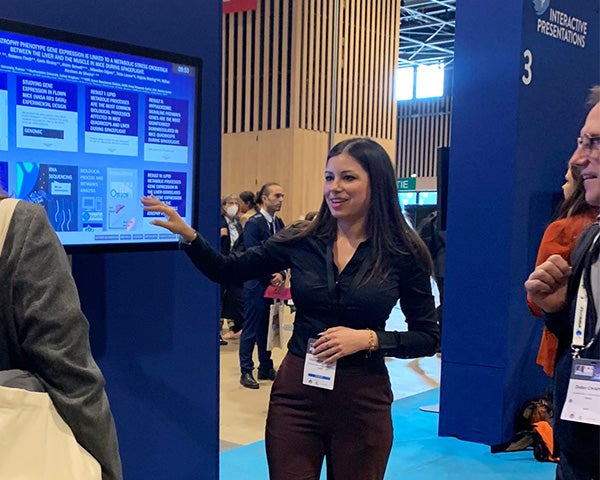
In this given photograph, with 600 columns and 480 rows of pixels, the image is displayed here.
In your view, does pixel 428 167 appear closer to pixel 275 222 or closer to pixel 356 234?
pixel 275 222

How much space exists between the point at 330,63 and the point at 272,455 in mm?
10806

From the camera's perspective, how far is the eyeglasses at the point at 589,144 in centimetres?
153

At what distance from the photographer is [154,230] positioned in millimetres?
2188

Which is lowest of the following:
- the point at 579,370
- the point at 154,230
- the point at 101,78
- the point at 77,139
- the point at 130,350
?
the point at 130,350

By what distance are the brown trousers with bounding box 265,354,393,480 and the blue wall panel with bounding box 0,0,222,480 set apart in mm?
615

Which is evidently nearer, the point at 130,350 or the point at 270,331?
the point at 130,350

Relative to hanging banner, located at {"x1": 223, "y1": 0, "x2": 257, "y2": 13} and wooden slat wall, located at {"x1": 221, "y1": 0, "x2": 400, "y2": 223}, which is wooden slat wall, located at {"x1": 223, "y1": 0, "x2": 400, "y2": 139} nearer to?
wooden slat wall, located at {"x1": 221, "y1": 0, "x2": 400, "y2": 223}

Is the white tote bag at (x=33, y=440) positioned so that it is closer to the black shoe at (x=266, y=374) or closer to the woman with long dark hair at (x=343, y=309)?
the woman with long dark hair at (x=343, y=309)

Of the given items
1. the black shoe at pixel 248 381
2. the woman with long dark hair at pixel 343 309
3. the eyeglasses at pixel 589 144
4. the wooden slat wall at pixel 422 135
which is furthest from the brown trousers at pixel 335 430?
the wooden slat wall at pixel 422 135

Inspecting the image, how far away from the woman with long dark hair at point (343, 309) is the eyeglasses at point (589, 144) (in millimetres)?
696

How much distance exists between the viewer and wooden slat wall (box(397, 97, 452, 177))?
22000 millimetres

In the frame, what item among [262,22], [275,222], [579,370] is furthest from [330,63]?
[579,370]

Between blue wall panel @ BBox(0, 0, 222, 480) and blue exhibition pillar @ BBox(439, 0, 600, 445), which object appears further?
blue exhibition pillar @ BBox(439, 0, 600, 445)

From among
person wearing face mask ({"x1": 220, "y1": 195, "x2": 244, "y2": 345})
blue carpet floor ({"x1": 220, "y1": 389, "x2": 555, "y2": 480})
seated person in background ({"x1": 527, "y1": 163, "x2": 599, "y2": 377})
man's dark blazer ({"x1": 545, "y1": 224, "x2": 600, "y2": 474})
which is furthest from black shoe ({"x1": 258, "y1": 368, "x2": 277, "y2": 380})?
man's dark blazer ({"x1": 545, "y1": 224, "x2": 600, "y2": 474})
